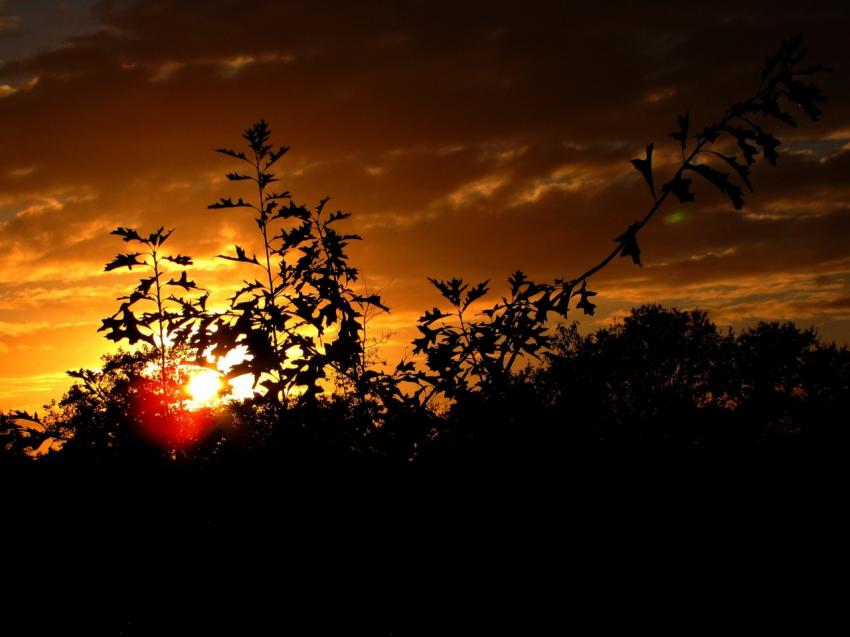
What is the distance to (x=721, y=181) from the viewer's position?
474cm

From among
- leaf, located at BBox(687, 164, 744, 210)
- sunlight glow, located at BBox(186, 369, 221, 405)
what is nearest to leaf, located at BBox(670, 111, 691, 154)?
leaf, located at BBox(687, 164, 744, 210)

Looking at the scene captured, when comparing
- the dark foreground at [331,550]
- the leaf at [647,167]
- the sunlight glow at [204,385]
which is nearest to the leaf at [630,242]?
the leaf at [647,167]

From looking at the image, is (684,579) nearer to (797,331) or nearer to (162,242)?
(162,242)

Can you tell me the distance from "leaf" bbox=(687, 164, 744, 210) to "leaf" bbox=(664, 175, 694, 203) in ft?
0.34

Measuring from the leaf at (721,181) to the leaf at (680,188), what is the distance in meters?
0.10

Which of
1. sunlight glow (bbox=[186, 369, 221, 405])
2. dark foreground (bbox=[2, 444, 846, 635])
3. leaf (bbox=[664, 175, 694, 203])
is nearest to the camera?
leaf (bbox=[664, 175, 694, 203])

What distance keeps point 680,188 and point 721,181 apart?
38 centimetres

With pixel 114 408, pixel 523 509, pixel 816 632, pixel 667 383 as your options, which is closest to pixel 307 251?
pixel 114 408

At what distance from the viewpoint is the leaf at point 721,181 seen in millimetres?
4594

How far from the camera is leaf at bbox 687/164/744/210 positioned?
4594 millimetres

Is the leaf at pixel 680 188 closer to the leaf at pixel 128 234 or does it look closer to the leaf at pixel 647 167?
the leaf at pixel 647 167

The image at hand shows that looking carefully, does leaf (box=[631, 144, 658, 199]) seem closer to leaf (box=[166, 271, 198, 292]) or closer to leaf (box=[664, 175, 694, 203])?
leaf (box=[664, 175, 694, 203])

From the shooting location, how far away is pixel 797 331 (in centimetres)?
4291

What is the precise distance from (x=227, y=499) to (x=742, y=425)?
583 cm
